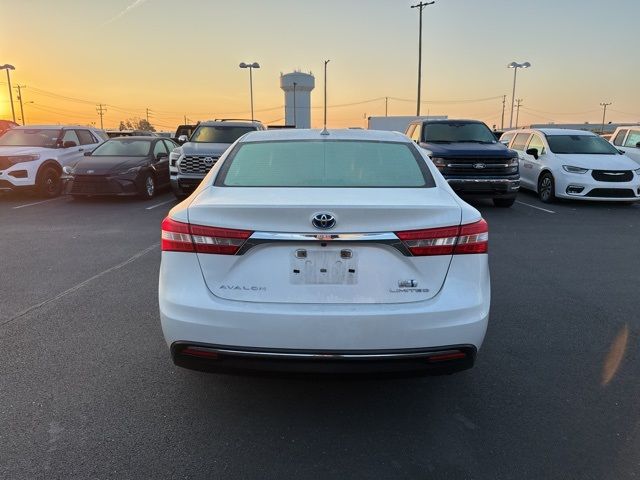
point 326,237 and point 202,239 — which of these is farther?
point 202,239

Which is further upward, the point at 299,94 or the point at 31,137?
the point at 299,94

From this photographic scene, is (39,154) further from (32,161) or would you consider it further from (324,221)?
(324,221)

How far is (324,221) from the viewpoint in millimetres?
2480

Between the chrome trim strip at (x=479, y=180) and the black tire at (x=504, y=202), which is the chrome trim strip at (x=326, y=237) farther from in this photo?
the black tire at (x=504, y=202)

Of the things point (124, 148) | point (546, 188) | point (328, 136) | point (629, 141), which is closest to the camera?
point (328, 136)

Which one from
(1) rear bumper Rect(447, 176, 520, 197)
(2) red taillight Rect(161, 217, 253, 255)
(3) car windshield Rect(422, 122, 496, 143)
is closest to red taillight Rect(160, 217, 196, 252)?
(2) red taillight Rect(161, 217, 253, 255)

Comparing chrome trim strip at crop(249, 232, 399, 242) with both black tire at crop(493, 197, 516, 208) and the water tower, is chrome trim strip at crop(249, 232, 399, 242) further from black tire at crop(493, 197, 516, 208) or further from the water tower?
the water tower

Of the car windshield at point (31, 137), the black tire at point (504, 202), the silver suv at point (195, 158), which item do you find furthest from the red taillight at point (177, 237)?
the car windshield at point (31, 137)

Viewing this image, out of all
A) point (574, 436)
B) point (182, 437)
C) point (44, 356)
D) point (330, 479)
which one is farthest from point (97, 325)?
point (574, 436)

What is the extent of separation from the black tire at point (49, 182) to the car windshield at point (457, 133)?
31.0 ft

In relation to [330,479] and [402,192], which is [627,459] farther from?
[402,192]

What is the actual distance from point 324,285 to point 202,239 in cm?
67

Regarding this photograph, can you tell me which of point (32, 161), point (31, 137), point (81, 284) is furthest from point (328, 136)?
point (31, 137)

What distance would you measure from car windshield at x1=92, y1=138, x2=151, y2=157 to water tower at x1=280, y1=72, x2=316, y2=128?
76.1m
